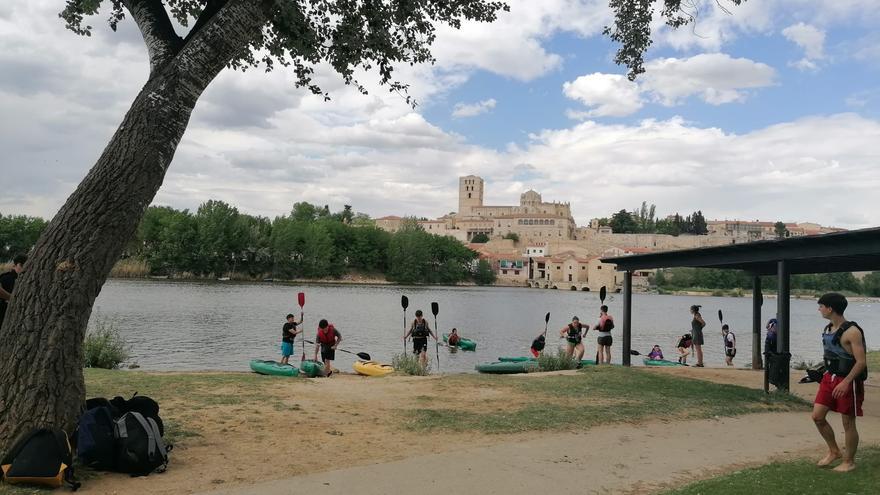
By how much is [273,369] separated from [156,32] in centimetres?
1057

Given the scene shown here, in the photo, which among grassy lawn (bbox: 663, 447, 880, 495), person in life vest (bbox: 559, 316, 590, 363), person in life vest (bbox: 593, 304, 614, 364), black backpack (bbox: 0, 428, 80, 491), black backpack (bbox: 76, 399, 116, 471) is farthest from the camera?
person in life vest (bbox: 593, 304, 614, 364)

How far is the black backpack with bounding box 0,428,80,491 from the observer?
5.35 m

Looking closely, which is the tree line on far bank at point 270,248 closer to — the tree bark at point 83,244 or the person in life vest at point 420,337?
the person in life vest at point 420,337

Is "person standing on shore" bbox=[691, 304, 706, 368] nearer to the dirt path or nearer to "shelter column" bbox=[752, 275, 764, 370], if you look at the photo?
"shelter column" bbox=[752, 275, 764, 370]

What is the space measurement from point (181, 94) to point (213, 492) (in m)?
3.93

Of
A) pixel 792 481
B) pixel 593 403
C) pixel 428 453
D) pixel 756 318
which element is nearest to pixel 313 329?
pixel 756 318

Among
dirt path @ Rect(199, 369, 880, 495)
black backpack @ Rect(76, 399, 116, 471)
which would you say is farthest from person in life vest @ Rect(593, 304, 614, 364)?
black backpack @ Rect(76, 399, 116, 471)

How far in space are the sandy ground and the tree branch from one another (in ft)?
14.0

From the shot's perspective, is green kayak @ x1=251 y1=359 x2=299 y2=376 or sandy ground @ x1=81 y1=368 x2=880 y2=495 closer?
sandy ground @ x1=81 y1=368 x2=880 y2=495

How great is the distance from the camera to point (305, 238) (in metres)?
97.7

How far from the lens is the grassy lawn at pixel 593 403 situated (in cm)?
890

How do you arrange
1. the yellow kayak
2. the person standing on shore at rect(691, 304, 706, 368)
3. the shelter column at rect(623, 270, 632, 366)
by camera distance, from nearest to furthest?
the yellow kayak → the shelter column at rect(623, 270, 632, 366) → the person standing on shore at rect(691, 304, 706, 368)

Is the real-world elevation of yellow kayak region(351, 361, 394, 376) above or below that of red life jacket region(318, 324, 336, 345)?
below

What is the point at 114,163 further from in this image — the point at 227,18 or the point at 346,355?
the point at 346,355
